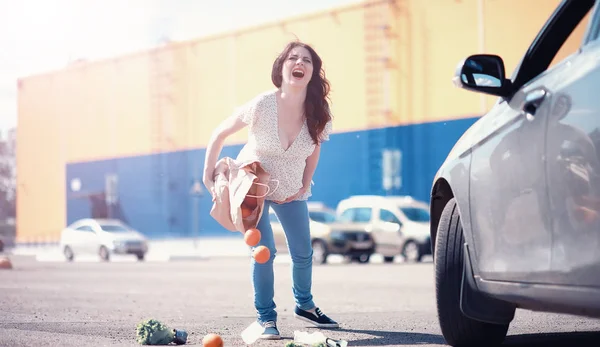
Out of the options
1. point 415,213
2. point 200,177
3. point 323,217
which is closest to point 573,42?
point 323,217

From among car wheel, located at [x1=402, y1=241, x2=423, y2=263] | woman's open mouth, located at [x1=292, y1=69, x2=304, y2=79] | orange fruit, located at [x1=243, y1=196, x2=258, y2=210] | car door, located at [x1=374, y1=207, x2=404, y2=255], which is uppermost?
woman's open mouth, located at [x1=292, y1=69, x2=304, y2=79]

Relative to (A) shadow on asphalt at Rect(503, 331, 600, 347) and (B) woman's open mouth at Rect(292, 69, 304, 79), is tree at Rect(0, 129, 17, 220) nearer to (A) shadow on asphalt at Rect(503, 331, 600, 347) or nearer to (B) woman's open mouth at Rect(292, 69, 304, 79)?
(B) woman's open mouth at Rect(292, 69, 304, 79)

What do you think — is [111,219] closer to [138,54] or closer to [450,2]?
[138,54]

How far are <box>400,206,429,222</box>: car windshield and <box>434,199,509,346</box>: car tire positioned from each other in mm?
19862

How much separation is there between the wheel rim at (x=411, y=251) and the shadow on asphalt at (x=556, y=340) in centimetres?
1802

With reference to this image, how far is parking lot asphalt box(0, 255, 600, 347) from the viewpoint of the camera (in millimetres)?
5770

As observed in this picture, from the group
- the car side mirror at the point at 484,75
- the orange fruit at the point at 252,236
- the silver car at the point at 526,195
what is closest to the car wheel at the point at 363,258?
the orange fruit at the point at 252,236

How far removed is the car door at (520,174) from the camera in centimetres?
392

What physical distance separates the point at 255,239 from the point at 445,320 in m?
1.25

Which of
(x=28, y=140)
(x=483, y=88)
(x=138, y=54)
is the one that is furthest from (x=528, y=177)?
(x=28, y=140)

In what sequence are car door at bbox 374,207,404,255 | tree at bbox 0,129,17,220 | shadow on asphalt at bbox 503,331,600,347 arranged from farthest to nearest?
tree at bbox 0,129,17,220 → car door at bbox 374,207,404,255 → shadow on asphalt at bbox 503,331,600,347

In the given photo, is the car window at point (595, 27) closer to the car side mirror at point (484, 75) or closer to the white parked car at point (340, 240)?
the car side mirror at point (484, 75)

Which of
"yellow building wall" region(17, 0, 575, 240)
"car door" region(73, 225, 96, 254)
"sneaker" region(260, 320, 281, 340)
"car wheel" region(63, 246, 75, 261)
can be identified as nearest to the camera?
"sneaker" region(260, 320, 281, 340)

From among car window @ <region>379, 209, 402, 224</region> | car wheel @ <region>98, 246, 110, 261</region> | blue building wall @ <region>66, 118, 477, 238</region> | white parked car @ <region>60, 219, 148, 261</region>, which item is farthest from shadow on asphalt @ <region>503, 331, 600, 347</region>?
blue building wall @ <region>66, 118, 477, 238</region>
